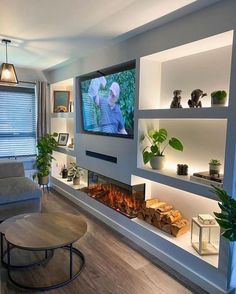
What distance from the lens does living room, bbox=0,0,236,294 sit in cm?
202

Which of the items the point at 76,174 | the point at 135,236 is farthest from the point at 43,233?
the point at 76,174

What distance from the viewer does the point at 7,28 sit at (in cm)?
258

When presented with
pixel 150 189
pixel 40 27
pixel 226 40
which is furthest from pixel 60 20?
pixel 150 189

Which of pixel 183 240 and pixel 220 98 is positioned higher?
pixel 220 98

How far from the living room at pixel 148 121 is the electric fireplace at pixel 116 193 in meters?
0.02

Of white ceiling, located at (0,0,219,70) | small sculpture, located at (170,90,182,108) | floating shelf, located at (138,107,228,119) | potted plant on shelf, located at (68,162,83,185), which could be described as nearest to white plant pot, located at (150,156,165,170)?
floating shelf, located at (138,107,228,119)

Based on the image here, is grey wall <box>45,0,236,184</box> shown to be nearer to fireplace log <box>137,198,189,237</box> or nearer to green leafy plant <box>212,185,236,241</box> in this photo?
fireplace log <box>137,198,189,237</box>

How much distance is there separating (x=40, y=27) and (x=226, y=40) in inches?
71.9

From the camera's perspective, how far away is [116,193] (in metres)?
3.43

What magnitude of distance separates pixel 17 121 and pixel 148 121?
301 cm

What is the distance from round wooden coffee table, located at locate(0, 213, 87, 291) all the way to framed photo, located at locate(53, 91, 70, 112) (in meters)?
2.65

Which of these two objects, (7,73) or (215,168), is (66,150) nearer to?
(7,73)

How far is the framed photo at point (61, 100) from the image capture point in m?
4.72

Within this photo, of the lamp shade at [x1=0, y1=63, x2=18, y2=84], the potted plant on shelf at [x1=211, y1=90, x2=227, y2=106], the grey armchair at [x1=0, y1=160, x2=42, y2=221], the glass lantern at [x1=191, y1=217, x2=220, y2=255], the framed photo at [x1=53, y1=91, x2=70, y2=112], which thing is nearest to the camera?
the potted plant on shelf at [x1=211, y1=90, x2=227, y2=106]
